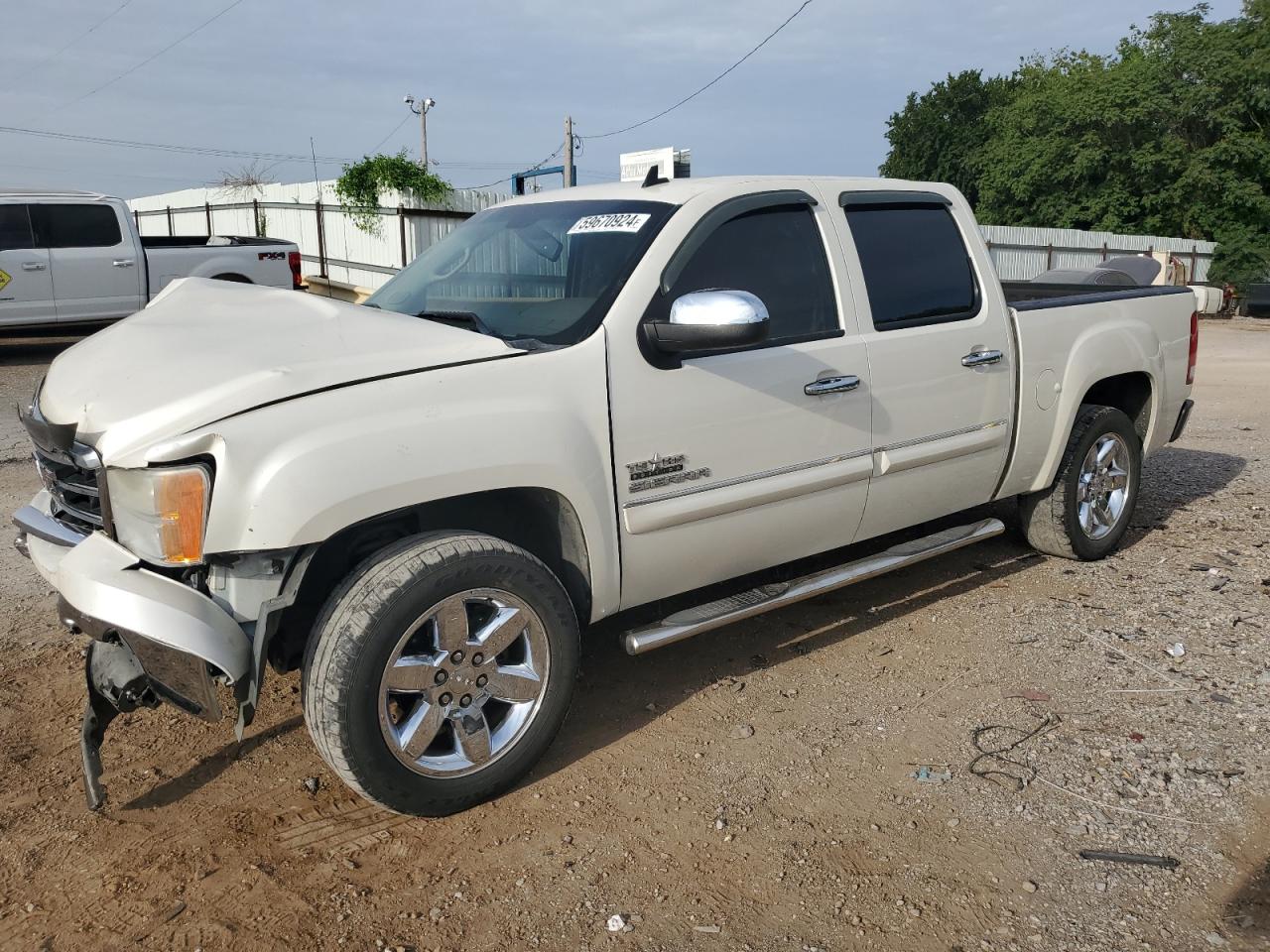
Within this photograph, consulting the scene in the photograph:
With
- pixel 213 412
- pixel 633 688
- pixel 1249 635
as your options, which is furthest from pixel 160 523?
pixel 1249 635

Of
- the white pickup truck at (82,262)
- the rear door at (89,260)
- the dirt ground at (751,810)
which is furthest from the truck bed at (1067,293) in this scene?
the rear door at (89,260)

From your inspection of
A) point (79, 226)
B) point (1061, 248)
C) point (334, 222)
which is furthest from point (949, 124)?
point (79, 226)

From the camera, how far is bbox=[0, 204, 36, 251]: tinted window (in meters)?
12.1

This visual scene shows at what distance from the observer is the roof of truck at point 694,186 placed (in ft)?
12.4

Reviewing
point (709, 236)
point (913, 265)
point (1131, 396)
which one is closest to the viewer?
point (709, 236)

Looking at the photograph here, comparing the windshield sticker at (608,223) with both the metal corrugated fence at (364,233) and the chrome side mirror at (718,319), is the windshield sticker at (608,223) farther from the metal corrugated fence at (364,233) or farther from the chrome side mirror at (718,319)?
the metal corrugated fence at (364,233)

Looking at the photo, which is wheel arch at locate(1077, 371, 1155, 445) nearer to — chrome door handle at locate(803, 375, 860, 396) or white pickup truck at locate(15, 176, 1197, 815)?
white pickup truck at locate(15, 176, 1197, 815)

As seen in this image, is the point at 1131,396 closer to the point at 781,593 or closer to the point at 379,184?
the point at 781,593

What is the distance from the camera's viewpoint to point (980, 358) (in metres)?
4.39

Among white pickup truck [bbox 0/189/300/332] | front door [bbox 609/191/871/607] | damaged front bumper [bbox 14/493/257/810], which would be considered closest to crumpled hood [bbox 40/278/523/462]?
damaged front bumper [bbox 14/493/257/810]

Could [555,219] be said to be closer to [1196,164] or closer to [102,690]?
[102,690]

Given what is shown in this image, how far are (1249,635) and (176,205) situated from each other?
3034 centimetres

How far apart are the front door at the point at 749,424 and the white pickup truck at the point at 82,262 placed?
1001 centimetres

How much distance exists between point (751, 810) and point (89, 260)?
40.4 feet
